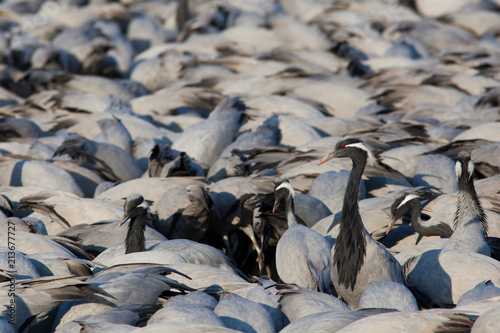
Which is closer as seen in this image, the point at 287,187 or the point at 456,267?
the point at 456,267

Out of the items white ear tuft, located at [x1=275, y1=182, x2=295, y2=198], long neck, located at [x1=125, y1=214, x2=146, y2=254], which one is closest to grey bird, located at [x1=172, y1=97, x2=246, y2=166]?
white ear tuft, located at [x1=275, y1=182, x2=295, y2=198]

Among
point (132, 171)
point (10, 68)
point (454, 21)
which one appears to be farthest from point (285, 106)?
point (454, 21)

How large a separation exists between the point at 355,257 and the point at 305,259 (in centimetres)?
43

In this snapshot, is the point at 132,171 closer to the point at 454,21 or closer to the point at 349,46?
the point at 349,46

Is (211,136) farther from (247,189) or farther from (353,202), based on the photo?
(353,202)

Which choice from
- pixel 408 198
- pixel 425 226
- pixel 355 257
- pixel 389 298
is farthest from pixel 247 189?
pixel 389 298

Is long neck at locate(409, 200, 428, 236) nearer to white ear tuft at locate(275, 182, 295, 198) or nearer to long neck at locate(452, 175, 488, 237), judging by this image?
long neck at locate(452, 175, 488, 237)

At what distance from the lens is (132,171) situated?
7.12m

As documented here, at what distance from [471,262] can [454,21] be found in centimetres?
1272

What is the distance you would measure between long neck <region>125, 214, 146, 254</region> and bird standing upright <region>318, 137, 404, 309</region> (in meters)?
1.42

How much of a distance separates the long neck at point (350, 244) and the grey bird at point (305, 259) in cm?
25

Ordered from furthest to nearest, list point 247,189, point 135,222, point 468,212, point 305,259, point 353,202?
point 247,189 < point 135,222 < point 468,212 < point 305,259 < point 353,202

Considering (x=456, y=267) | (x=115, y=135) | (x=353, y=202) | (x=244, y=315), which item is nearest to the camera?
(x=244, y=315)

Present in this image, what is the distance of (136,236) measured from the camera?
189 inches
